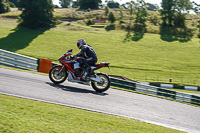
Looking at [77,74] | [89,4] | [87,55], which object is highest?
[89,4]

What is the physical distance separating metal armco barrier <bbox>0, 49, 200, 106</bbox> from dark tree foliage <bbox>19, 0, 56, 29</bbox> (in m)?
46.1

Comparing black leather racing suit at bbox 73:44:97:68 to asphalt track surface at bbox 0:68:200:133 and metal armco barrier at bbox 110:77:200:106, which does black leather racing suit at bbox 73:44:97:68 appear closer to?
asphalt track surface at bbox 0:68:200:133

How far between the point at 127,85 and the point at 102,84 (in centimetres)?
428

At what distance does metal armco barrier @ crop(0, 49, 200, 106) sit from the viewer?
14688mm

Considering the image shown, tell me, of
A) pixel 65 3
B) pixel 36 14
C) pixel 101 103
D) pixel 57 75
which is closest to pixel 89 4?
pixel 36 14

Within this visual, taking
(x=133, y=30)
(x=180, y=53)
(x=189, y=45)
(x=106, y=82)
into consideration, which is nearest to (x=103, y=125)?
(x=106, y=82)

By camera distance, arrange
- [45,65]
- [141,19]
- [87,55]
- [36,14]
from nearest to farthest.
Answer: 1. [87,55]
2. [45,65]
3. [36,14]
4. [141,19]

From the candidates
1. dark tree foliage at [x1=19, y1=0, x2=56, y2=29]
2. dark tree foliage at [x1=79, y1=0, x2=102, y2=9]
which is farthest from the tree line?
dark tree foliage at [x1=79, y1=0, x2=102, y2=9]

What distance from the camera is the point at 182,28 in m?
69.9

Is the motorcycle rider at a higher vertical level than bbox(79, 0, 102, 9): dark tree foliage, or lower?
lower

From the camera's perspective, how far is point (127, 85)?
1478 cm

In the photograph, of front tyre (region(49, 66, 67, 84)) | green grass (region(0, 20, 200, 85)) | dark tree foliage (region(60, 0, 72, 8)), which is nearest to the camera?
front tyre (region(49, 66, 67, 84))

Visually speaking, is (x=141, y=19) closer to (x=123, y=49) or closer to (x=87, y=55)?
(x=123, y=49)

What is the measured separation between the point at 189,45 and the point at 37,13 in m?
40.2
